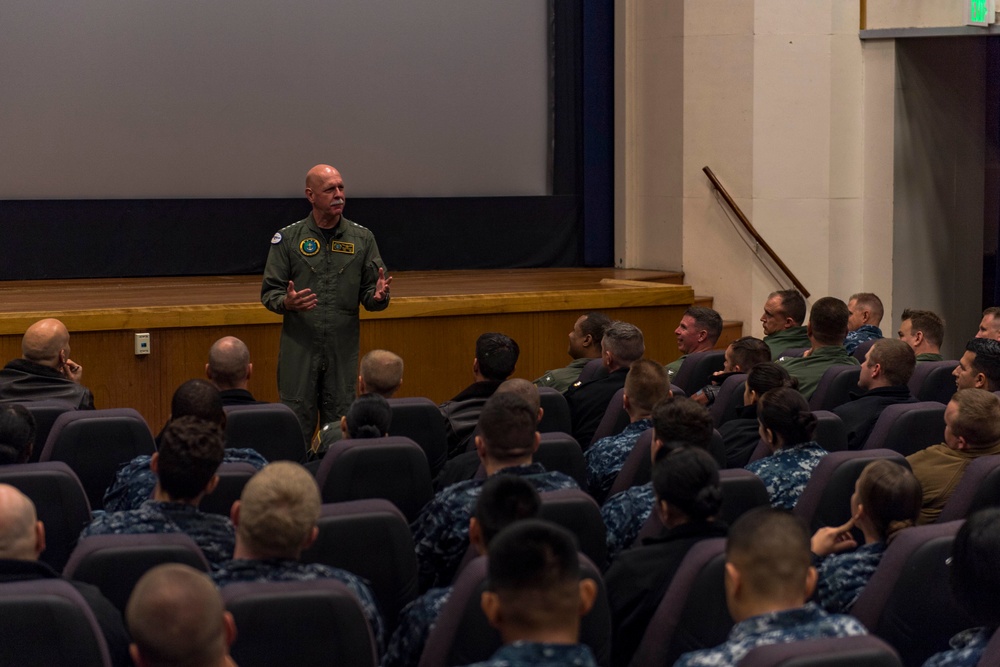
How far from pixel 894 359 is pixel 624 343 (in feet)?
3.15

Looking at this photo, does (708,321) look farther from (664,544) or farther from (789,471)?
(664,544)

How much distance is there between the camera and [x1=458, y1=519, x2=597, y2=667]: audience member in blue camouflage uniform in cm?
183

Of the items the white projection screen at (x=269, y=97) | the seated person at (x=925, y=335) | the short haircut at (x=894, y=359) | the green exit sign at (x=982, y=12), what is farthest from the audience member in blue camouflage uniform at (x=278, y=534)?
the green exit sign at (x=982, y=12)

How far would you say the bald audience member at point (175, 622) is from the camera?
1777 millimetres

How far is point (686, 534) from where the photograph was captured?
2.60 metres

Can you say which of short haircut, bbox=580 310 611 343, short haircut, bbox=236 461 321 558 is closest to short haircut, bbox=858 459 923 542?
short haircut, bbox=236 461 321 558

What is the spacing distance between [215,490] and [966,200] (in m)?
7.02

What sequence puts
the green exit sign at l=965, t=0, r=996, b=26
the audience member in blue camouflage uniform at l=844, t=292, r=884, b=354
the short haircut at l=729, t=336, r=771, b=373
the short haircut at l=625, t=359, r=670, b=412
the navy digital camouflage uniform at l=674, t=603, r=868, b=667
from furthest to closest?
the green exit sign at l=965, t=0, r=996, b=26 < the audience member in blue camouflage uniform at l=844, t=292, r=884, b=354 < the short haircut at l=729, t=336, r=771, b=373 < the short haircut at l=625, t=359, r=670, b=412 < the navy digital camouflage uniform at l=674, t=603, r=868, b=667

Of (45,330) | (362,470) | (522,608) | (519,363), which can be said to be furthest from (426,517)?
(519,363)

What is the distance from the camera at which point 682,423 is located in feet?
10.5

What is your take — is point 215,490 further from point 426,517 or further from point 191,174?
point 191,174

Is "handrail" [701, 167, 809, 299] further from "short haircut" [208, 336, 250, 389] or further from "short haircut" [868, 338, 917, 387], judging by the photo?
"short haircut" [208, 336, 250, 389]

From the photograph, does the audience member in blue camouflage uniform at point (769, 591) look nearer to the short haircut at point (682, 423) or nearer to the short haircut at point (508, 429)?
the short haircut at point (508, 429)

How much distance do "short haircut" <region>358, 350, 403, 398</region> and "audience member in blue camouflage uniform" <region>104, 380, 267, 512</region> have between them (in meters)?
0.68
